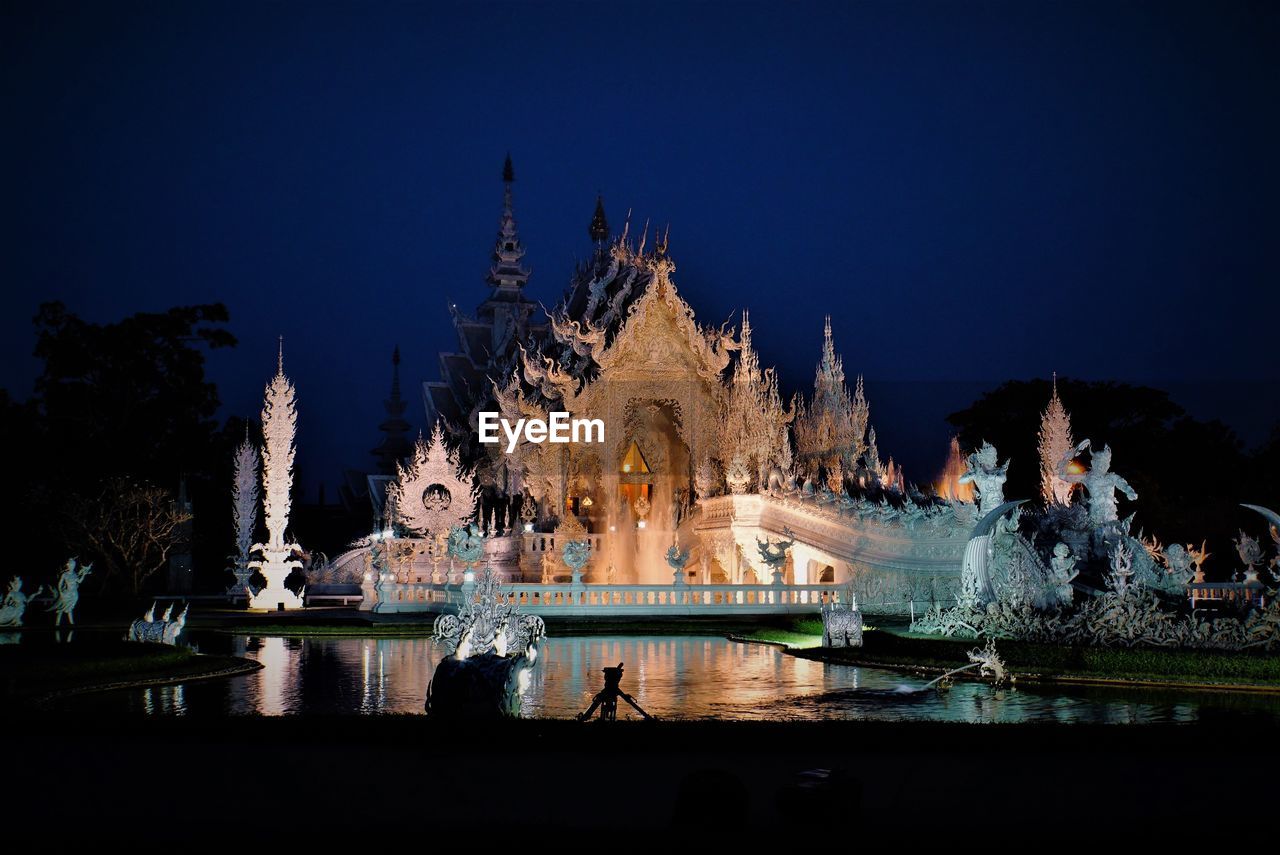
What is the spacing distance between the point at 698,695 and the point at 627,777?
526 centimetres

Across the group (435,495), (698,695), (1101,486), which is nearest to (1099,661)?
(1101,486)

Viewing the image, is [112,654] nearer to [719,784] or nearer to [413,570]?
[719,784]

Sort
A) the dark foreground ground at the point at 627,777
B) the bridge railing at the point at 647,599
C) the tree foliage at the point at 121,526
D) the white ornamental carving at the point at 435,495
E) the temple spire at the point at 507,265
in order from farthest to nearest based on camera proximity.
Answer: the temple spire at the point at 507,265
the white ornamental carving at the point at 435,495
the tree foliage at the point at 121,526
the bridge railing at the point at 647,599
the dark foreground ground at the point at 627,777

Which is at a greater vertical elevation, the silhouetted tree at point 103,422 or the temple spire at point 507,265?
the temple spire at point 507,265

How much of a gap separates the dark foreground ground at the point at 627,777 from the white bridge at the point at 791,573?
12569mm

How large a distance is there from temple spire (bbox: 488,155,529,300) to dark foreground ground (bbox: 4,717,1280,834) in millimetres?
40529

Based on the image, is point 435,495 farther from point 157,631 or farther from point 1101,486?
point 1101,486

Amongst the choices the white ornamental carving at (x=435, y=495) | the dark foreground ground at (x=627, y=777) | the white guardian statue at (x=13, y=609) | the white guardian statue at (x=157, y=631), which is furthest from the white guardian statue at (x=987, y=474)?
the white ornamental carving at (x=435, y=495)

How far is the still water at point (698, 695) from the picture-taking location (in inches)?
440

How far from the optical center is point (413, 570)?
35281mm

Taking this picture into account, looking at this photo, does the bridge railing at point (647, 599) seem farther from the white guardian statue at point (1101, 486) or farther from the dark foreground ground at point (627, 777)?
the dark foreground ground at point (627, 777)

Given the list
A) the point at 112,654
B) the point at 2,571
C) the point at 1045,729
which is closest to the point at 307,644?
the point at 112,654

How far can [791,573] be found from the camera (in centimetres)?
2809

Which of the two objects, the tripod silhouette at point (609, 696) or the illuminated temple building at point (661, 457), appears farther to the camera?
the illuminated temple building at point (661, 457)
